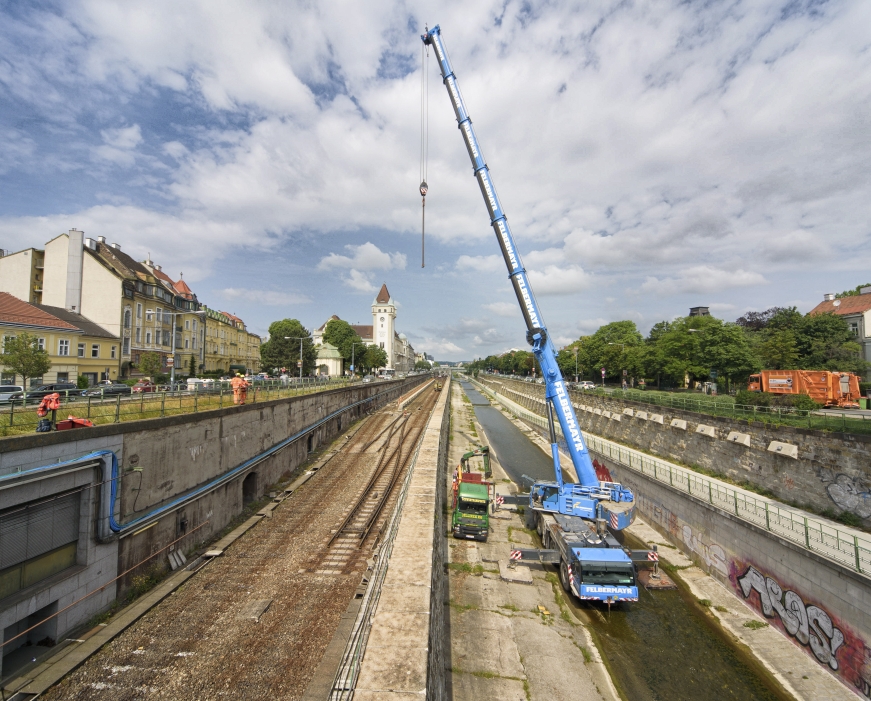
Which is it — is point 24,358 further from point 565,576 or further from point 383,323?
point 383,323

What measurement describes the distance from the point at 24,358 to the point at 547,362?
28.7 meters

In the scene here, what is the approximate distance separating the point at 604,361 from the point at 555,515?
61328 millimetres

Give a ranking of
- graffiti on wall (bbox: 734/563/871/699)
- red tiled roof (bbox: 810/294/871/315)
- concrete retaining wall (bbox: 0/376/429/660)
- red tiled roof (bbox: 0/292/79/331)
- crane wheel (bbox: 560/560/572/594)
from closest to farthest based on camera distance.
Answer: concrete retaining wall (bbox: 0/376/429/660) → graffiti on wall (bbox: 734/563/871/699) → crane wheel (bbox: 560/560/572/594) → red tiled roof (bbox: 0/292/79/331) → red tiled roof (bbox: 810/294/871/315)

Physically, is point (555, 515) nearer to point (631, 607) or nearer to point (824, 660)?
point (631, 607)

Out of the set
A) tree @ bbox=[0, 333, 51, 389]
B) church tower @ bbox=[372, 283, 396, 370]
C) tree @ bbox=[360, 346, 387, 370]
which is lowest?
tree @ bbox=[0, 333, 51, 389]

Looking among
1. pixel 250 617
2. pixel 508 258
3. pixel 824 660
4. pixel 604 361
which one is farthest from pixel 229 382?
pixel 604 361

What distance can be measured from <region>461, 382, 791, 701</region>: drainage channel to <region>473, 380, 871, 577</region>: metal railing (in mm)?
4157

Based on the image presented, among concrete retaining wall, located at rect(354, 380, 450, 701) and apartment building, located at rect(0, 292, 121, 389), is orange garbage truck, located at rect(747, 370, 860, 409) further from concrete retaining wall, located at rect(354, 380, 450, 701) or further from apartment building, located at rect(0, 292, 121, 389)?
apartment building, located at rect(0, 292, 121, 389)

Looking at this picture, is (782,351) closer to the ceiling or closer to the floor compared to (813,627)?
closer to the ceiling

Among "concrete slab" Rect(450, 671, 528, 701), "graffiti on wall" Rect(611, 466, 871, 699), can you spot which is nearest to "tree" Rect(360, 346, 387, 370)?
"graffiti on wall" Rect(611, 466, 871, 699)

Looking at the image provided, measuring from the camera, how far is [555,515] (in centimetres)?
1953

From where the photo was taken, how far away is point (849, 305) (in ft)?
171

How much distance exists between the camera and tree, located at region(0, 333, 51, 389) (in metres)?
23.6

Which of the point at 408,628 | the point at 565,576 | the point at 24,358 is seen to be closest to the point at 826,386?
the point at 565,576
